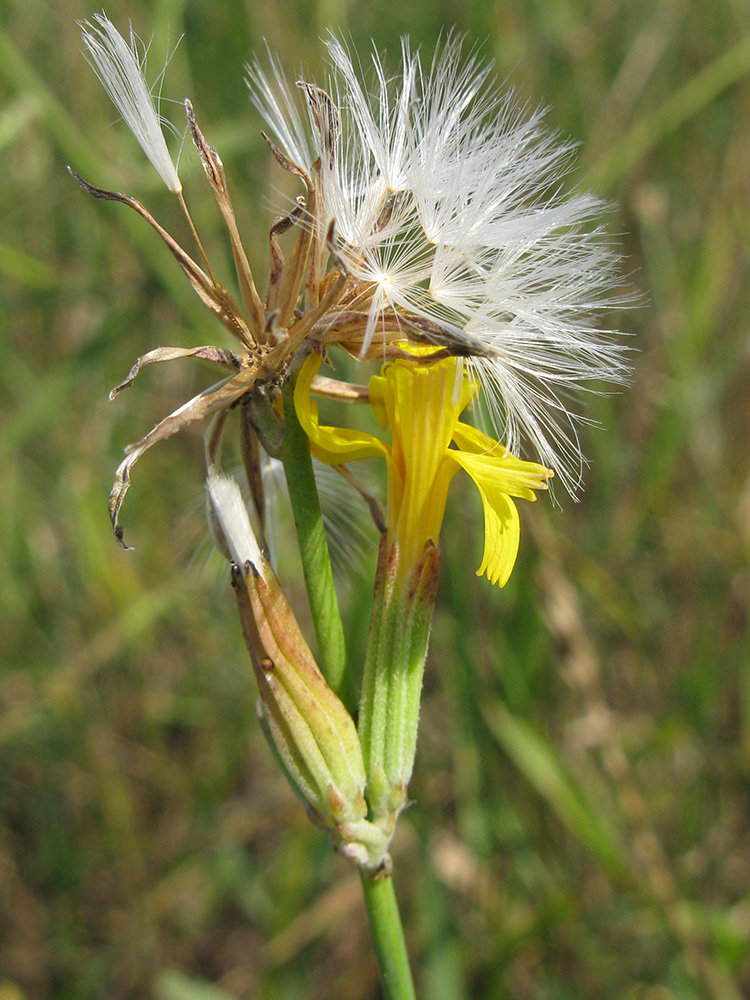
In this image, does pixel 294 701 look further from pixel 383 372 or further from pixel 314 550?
A: pixel 383 372

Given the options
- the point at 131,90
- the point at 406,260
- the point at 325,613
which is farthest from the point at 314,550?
the point at 131,90

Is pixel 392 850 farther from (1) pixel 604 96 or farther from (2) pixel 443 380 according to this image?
(1) pixel 604 96

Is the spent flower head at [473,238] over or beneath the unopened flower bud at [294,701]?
over

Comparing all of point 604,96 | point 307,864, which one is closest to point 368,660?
point 307,864

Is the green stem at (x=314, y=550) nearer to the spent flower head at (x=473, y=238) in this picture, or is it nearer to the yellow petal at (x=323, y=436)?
the yellow petal at (x=323, y=436)

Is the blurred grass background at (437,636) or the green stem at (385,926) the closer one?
the green stem at (385,926)

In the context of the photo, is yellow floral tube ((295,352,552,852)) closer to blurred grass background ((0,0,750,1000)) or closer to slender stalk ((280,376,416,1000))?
slender stalk ((280,376,416,1000))

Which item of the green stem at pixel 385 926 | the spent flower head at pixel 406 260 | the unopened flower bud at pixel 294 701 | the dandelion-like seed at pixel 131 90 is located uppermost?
the dandelion-like seed at pixel 131 90

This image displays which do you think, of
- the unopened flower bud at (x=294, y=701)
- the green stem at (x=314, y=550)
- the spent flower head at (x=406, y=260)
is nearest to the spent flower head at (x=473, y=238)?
the spent flower head at (x=406, y=260)
